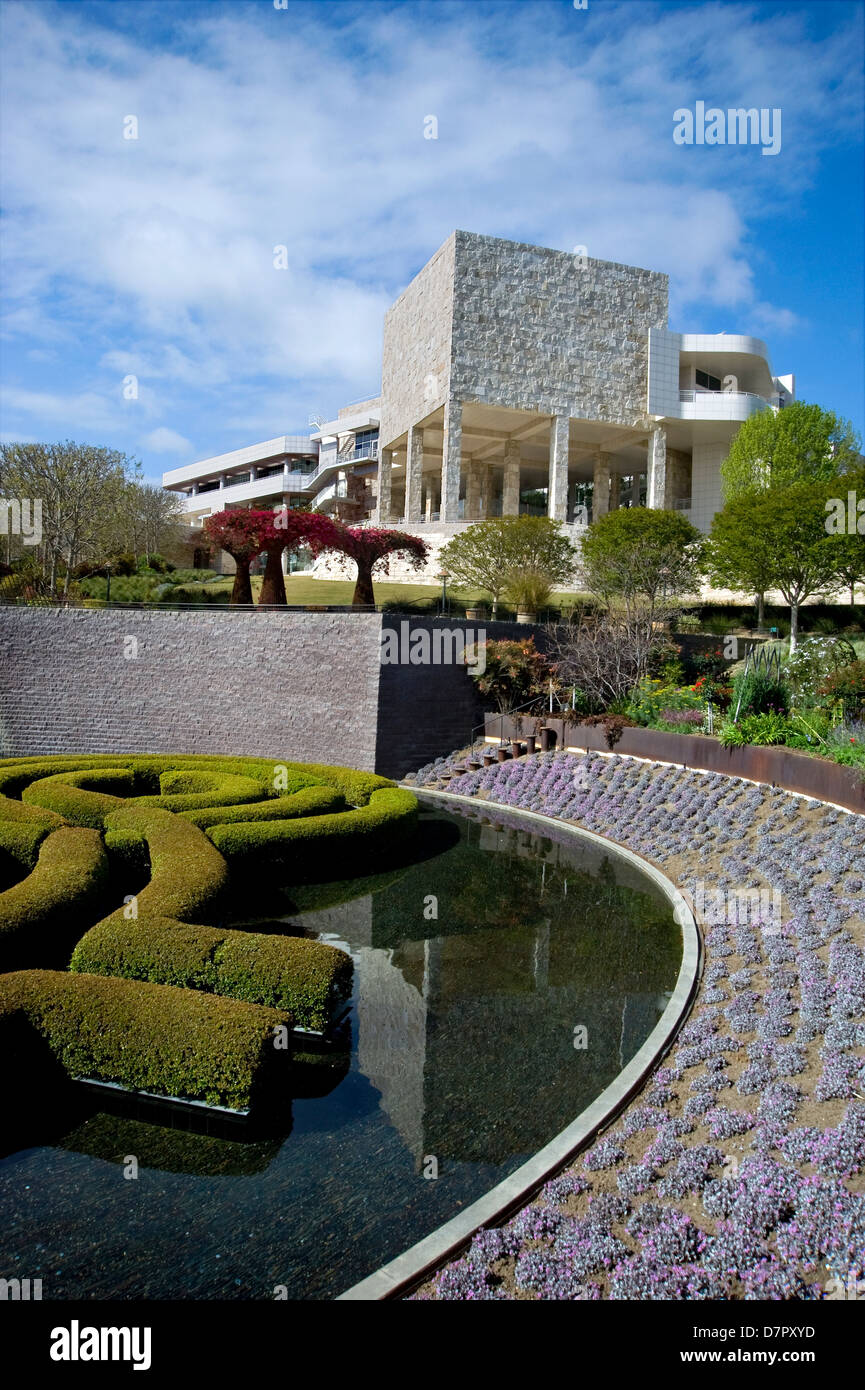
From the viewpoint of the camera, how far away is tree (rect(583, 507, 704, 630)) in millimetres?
26656

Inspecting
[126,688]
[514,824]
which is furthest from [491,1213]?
[126,688]

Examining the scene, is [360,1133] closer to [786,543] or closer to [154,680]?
[154,680]

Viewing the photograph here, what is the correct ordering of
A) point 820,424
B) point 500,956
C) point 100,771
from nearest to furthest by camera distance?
point 500,956
point 100,771
point 820,424

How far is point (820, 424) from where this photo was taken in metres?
35.5

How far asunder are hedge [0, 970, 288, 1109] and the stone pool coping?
1.75 m

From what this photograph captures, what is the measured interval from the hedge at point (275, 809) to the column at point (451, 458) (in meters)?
25.7

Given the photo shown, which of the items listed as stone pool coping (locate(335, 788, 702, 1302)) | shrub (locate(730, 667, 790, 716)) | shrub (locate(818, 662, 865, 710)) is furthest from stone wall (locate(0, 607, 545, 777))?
stone pool coping (locate(335, 788, 702, 1302))

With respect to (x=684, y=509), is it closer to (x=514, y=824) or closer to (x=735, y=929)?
(x=514, y=824)

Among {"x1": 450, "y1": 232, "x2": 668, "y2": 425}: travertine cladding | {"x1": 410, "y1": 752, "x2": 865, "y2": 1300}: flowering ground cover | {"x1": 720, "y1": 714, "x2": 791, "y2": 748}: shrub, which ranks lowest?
{"x1": 410, "y1": 752, "x2": 865, "y2": 1300}: flowering ground cover

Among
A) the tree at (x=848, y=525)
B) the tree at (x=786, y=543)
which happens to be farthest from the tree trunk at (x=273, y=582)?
the tree at (x=848, y=525)

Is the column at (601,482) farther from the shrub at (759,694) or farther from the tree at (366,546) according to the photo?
the shrub at (759,694)

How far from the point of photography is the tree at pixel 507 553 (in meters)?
27.0

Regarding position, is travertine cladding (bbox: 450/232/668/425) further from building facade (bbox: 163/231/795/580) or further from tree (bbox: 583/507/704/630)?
tree (bbox: 583/507/704/630)
